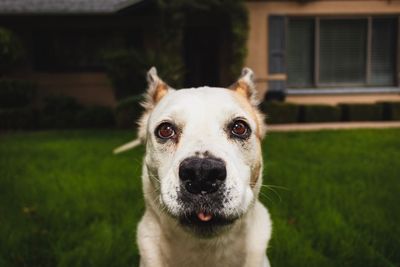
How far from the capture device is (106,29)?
14148mm

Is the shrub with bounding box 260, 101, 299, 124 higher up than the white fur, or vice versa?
the white fur

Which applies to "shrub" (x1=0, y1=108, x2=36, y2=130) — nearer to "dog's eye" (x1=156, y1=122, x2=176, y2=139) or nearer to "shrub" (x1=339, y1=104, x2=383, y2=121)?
"shrub" (x1=339, y1=104, x2=383, y2=121)

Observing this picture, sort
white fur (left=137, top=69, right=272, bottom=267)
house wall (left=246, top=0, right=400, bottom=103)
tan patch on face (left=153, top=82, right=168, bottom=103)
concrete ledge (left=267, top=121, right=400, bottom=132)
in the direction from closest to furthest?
white fur (left=137, top=69, right=272, bottom=267)
tan patch on face (left=153, top=82, right=168, bottom=103)
concrete ledge (left=267, top=121, right=400, bottom=132)
house wall (left=246, top=0, right=400, bottom=103)

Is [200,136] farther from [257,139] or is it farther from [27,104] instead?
[27,104]

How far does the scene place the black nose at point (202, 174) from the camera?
6.36 feet

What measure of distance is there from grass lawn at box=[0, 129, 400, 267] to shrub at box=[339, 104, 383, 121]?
429cm

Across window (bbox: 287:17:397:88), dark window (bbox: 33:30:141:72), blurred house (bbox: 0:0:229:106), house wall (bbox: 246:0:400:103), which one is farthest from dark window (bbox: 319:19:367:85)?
dark window (bbox: 33:30:141:72)

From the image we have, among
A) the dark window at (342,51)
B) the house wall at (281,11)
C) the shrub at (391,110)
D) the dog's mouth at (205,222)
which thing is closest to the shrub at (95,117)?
the house wall at (281,11)

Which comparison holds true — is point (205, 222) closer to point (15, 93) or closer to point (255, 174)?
point (255, 174)

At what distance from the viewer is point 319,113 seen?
39.6 ft

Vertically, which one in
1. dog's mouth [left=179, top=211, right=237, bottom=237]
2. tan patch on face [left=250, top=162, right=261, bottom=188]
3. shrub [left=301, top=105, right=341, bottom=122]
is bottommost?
shrub [left=301, top=105, right=341, bottom=122]

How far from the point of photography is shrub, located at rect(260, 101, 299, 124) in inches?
464

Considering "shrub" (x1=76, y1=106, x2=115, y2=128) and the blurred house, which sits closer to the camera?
"shrub" (x1=76, y1=106, x2=115, y2=128)

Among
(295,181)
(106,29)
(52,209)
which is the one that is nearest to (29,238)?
(52,209)
